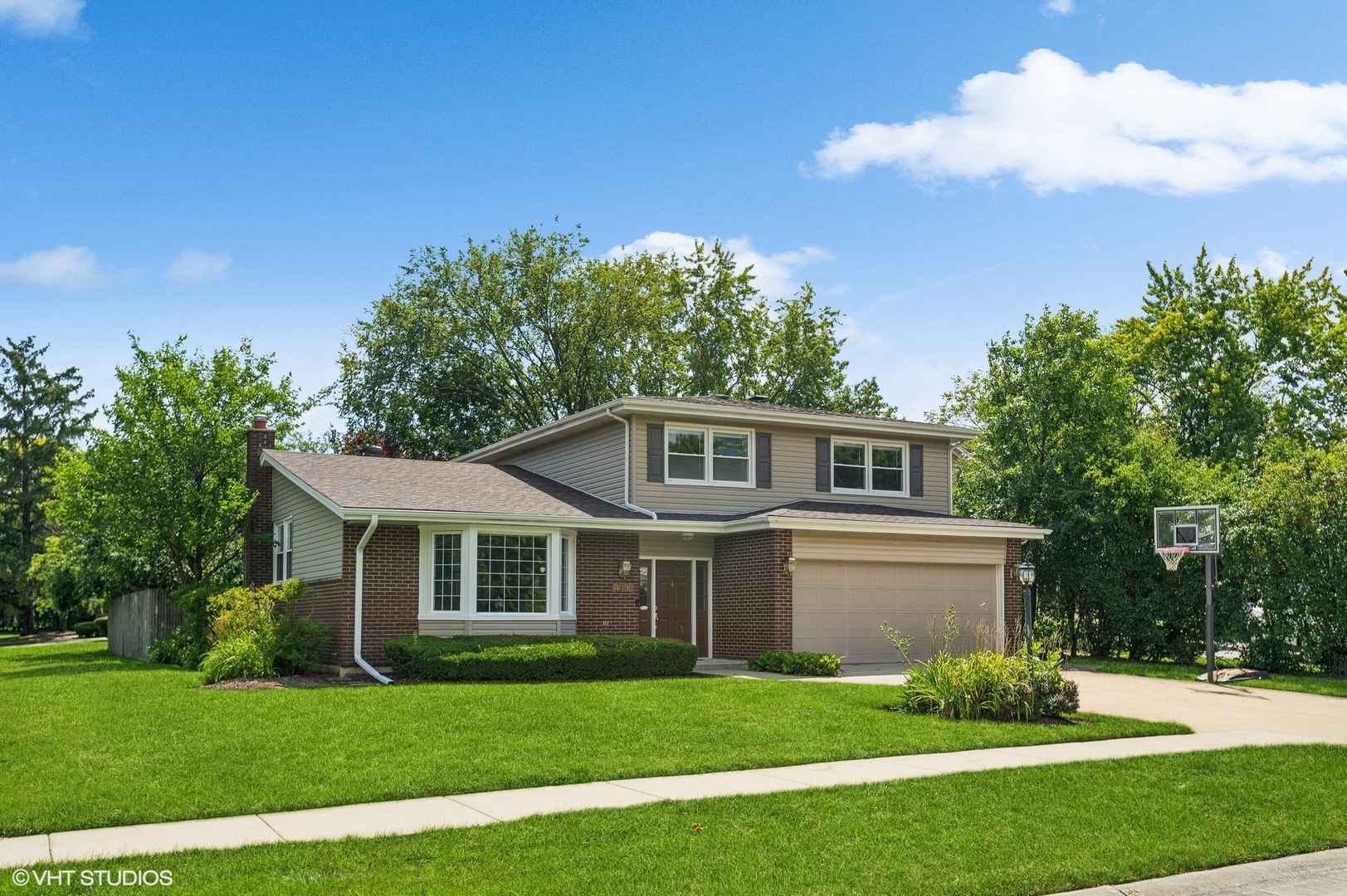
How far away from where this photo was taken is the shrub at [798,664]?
20.0 meters

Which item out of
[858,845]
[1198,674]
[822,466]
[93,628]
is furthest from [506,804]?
[93,628]

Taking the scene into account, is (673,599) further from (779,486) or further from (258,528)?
(258,528)

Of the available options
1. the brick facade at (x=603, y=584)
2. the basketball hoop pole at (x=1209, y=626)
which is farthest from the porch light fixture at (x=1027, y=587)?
the brick facade at (x=603, y=584)

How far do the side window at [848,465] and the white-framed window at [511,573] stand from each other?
7833mm

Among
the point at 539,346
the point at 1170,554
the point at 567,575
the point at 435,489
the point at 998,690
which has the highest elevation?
the point at 539,346

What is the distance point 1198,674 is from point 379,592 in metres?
15.7

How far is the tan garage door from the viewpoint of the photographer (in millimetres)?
22562

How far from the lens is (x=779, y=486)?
25062 millimetres

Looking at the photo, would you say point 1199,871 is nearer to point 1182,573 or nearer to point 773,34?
point 773,34

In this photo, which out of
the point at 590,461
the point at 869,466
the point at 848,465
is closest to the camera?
the point at 590,461

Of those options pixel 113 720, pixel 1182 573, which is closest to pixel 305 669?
pixel 113 720

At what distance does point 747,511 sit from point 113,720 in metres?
14.0

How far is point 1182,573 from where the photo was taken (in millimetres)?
24922

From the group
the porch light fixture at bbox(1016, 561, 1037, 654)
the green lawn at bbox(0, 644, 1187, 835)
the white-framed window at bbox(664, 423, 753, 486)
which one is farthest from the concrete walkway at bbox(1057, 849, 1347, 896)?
the white-framed window at bbox(664, 423, 753, 486)
